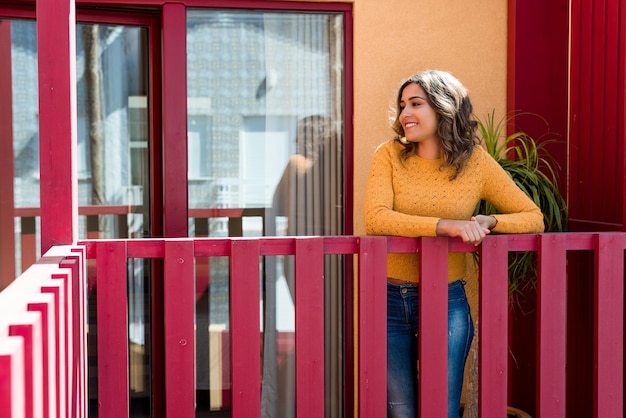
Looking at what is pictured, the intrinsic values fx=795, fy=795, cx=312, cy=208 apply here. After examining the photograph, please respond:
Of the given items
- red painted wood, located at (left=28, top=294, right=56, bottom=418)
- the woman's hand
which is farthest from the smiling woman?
red painted wood, located at (left=28, top=294, right=56, bottom=418)

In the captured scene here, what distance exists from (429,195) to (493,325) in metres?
0.52

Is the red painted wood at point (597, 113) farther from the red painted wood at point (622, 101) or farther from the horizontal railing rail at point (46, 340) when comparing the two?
the horizontal railing rail at point (46, 340)

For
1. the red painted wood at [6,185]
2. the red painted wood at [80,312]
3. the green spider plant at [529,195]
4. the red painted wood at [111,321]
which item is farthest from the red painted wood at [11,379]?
the red painted wood at [6,185]

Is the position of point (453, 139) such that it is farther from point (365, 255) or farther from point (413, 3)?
point (413, 3)

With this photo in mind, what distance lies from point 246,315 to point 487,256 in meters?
0.86

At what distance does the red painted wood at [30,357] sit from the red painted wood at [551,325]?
1.94 meters

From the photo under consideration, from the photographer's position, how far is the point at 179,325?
2.65m

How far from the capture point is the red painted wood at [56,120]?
244 centimetres

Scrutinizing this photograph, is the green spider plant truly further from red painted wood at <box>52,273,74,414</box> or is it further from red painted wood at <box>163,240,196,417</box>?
red painted wood at <box>52,273,74,414</box>

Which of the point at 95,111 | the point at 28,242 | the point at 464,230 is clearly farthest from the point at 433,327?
the point at 28,242

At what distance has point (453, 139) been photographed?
283 centimetres

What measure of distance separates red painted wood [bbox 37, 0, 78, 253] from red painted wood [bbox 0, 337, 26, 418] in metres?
1.33

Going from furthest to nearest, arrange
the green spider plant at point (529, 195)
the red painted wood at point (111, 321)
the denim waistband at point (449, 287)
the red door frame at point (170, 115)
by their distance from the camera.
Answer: the red door frame at point (170, 115) → the green spider plant at point (529, 195) → the denim waistband at point (449, 287) → the red painted wood at point (111, 321)

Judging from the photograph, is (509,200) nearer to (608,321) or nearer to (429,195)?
(429,195)
